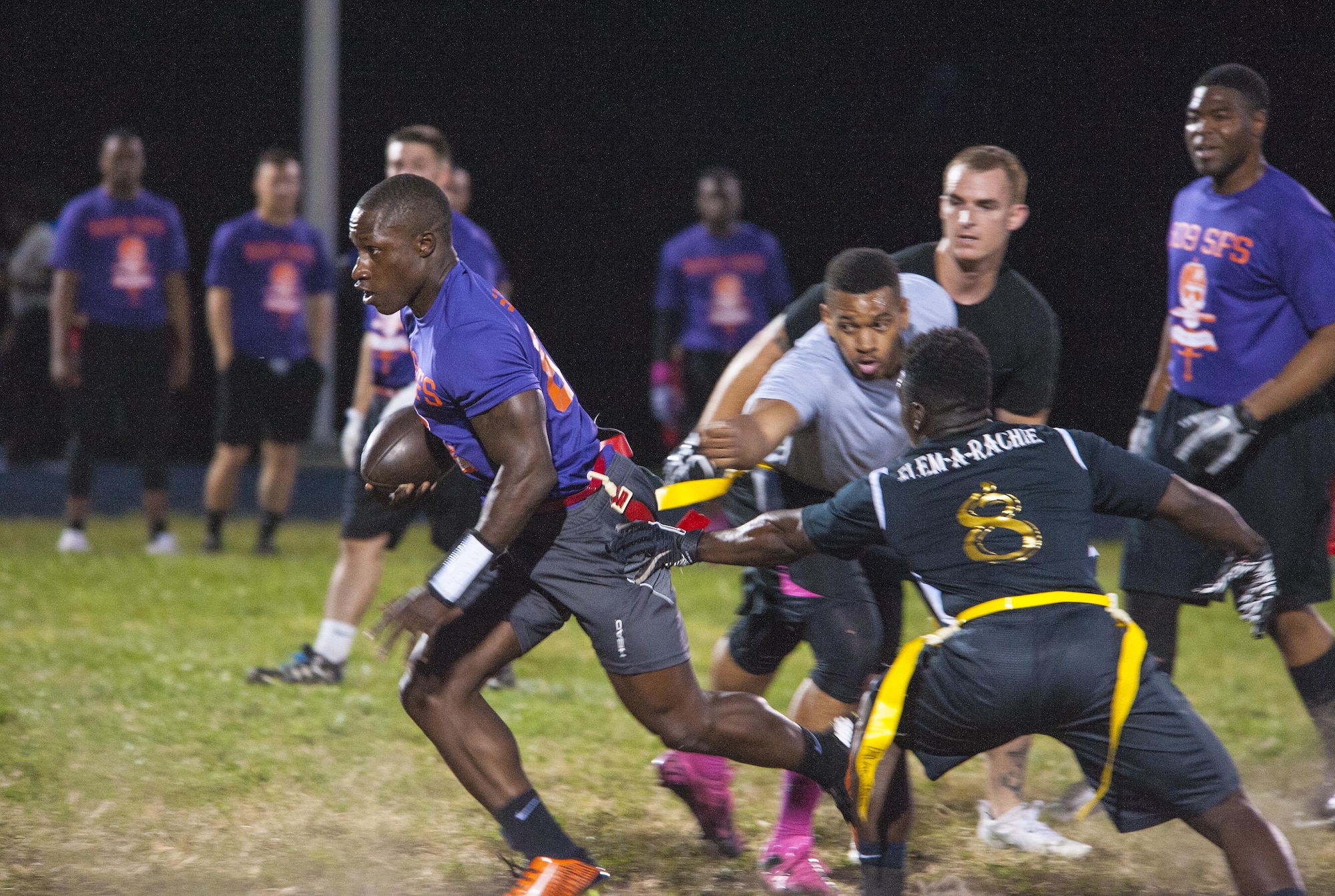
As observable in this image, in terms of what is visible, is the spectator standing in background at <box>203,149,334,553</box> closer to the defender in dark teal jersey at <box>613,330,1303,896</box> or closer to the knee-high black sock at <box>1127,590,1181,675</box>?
the knee-high black sock at <box>1127,590,1181,675</box>

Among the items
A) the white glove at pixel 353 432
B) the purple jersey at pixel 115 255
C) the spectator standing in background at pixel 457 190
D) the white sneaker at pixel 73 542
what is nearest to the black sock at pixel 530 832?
the white glove at pixel 353 432

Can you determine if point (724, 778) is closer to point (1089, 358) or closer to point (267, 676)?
point (267, 676)

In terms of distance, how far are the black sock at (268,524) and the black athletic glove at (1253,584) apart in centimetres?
742

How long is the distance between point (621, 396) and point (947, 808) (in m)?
10.9

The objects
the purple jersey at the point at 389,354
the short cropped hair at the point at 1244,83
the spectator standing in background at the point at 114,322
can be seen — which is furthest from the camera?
the spectator standing in background at the point at 114,322

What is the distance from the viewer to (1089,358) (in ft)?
49.5

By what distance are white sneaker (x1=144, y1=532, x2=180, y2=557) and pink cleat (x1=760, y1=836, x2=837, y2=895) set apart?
6.65 m

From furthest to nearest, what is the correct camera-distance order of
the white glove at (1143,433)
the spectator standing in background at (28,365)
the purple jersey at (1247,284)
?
1. the spectator standing in background at (28,365)
2. the white glove at (1143,433)
3. the purple jersey at (1247,284)

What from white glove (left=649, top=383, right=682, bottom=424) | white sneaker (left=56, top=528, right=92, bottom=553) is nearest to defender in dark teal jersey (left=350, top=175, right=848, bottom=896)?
white sneaker (left=56, top=528, right=92, bottom=553)

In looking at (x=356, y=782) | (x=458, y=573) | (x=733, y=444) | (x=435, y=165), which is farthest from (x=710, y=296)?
(x=458, y=573)

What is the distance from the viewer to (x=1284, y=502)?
5.24m

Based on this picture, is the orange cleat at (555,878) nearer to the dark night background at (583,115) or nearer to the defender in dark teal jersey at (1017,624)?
the defender in dark teal jersey at (1017,624)

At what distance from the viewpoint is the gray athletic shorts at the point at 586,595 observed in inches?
163

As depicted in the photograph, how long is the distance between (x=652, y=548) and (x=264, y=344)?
6.79 meters
